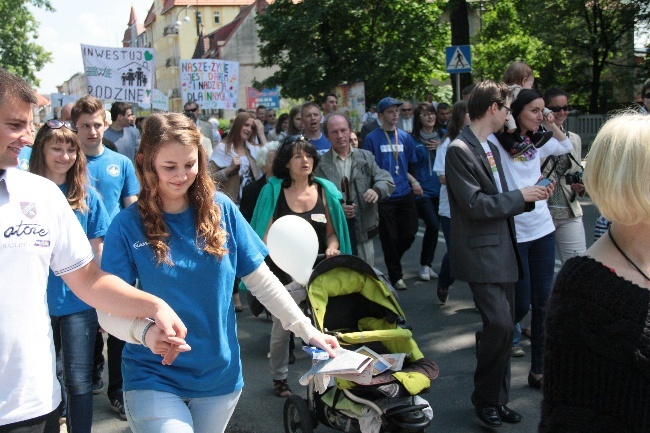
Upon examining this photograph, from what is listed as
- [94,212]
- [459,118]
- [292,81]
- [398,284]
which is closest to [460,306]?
[398,284]

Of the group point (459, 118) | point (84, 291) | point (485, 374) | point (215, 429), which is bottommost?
point (485, 374)

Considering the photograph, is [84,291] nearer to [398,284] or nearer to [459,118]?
[459,118]

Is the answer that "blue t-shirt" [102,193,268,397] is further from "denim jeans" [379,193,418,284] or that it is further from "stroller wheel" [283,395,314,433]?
"denim jeans" [379,193,418,284]

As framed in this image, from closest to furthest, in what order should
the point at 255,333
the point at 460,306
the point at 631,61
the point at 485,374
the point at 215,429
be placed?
1. the point at 215,429
2. the point at 485,374
3. the point at 255,333
4. the point at 460,306
5. the point at 631,61

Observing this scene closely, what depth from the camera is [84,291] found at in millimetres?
2664

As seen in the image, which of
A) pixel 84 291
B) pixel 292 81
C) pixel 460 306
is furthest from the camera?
pixel 292 81

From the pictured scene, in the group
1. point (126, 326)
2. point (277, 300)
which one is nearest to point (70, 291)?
point (277, 300)

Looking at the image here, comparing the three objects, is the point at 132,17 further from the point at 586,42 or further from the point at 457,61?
the point at 457,61

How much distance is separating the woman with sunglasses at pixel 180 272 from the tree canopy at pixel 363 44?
25.2 m

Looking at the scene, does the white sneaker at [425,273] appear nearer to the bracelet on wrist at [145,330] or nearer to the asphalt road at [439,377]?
the asphalt road at [439,377]

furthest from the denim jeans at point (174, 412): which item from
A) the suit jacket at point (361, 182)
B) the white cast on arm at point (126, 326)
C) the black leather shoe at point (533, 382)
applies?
the suit jacket at point (361, 182)

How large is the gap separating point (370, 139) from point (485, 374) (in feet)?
13.4

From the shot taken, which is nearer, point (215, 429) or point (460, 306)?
point (215, 429)

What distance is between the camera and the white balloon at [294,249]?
15.7 ft
